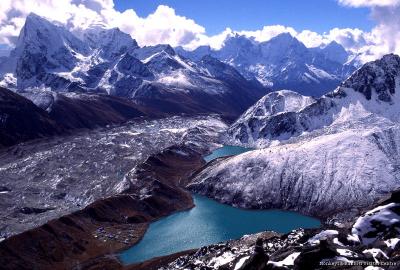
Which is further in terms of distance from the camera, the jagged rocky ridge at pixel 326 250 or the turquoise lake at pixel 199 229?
the turquoise lake at pixel 199 229

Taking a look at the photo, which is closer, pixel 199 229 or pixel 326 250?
pixel 326 250

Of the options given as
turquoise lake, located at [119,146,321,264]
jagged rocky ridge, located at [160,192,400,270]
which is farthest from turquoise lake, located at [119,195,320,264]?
jagged rocky ridge, located at [160,192,400,270]

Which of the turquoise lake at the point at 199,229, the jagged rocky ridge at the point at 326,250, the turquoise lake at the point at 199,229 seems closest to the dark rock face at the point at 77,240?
the turquoise lake at the point at 199,229

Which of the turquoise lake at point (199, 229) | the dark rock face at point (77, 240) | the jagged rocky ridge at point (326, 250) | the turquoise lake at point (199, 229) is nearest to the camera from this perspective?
the jagged rocky ridge at point (326, 250)

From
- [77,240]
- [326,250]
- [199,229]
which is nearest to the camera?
[326,250]

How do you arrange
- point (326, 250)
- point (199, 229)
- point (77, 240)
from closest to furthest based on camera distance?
point (326, 250) → point (77, 240) → point (199, 229)

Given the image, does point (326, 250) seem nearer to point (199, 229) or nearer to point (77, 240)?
point (199, 229)

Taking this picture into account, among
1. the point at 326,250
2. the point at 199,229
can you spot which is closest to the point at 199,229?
the point at 199,229

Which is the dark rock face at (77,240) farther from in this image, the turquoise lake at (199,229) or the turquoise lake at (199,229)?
the turquoise lake at (199,229)

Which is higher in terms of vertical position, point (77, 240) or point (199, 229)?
point (77, 240)
